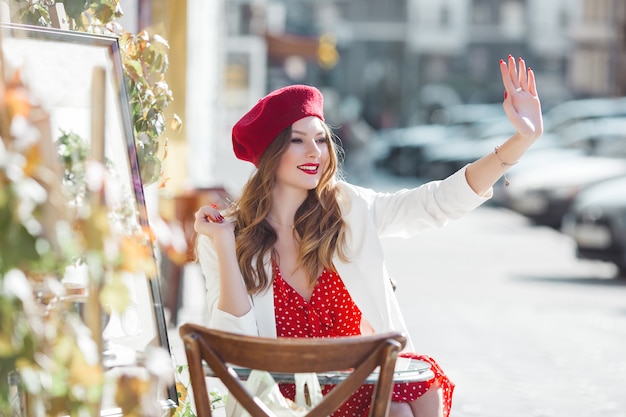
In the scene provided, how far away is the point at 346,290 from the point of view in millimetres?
4160

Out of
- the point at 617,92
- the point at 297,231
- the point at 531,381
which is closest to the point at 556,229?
the point at 531,381

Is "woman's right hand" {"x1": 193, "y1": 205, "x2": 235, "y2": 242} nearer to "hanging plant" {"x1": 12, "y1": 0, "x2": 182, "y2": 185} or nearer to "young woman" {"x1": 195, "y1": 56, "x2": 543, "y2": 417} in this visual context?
"young woman" {"x1": 195, "y1": 56, "x2": 543, "y2": 417}

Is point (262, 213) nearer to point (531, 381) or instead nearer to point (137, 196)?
point (137, 196)

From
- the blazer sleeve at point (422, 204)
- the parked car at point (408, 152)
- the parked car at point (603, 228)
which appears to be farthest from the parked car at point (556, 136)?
the blazer sleeve at point (422, 204)

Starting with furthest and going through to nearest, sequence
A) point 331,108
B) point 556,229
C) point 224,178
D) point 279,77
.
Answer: point 331,108, point 279,77, point 556,229, point 224,178

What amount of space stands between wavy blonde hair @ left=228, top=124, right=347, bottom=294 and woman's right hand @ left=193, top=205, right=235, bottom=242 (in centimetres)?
18

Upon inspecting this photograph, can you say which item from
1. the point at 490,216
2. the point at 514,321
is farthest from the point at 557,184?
the point at 514,321

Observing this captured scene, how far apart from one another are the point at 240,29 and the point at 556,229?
5990mm

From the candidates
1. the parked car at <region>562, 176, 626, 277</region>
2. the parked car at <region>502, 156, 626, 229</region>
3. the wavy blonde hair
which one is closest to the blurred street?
the parked car at <region>562, 176, 626, 277</region>

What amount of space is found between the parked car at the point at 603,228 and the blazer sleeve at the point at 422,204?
9.21 m

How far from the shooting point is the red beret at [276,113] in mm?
4160

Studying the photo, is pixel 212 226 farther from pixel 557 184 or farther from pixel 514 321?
pixel 557 184

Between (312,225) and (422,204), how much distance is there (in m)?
0.38

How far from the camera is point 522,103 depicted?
4043 millimetres
